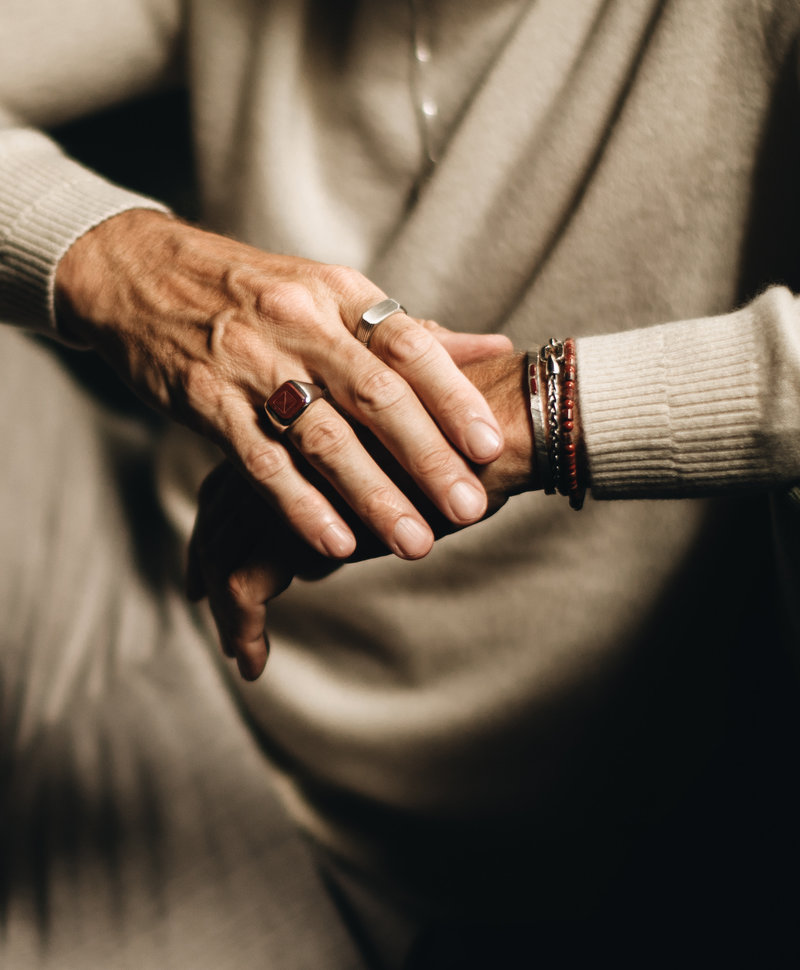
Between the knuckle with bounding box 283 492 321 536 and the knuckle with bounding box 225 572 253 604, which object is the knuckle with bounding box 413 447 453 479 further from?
the knuckle with bounding box 225 572 253 604

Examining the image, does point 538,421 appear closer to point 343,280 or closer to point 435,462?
point 435,462

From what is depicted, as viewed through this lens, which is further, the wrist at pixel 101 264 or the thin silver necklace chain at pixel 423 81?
the thin silver necklace chain at pixel 423 81

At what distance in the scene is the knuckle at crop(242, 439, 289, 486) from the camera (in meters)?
0.68

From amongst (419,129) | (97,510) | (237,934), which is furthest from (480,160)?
(237,934)

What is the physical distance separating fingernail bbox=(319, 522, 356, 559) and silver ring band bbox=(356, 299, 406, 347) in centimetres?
18

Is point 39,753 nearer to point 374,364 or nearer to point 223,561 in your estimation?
point 223,561

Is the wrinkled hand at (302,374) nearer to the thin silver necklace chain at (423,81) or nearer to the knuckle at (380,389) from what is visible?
the knuckle at (380,389)

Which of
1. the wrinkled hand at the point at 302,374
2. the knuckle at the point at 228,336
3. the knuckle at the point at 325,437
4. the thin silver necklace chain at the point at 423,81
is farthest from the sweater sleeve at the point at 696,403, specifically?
the thin silver necklace chain at the point at 423,81

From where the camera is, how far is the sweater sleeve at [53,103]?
0.87 m

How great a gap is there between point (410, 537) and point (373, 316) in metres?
0.21

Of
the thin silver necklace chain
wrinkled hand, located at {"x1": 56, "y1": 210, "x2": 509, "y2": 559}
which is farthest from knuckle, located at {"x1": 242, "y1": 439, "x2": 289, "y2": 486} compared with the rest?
the thin silver necklace chain

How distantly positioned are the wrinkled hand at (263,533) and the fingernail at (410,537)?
1.9 inches

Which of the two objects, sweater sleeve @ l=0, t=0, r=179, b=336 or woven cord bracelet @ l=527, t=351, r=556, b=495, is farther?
sweater sleeve @ l=0, t=0, r=179, b=336

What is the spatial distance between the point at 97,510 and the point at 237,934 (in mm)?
703
